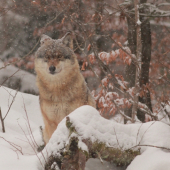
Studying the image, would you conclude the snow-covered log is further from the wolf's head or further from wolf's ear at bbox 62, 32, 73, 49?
wolf's ear at bbox 62, 32, 73, 49

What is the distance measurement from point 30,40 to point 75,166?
914 cm

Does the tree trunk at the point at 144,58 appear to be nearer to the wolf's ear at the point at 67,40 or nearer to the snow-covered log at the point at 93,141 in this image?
the wolf's ear at the point at 67,40

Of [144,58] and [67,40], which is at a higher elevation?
[67,40]

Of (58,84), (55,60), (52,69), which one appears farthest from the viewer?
(58,84)

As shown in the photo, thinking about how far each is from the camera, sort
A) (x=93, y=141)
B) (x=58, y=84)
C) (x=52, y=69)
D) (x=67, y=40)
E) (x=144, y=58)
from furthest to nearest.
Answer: (x=144, y=58)
(x=67, y=40)
(x=58, y=84)
(x=52, y=69)
(x=93, y=141)

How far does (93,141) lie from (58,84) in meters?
2.20

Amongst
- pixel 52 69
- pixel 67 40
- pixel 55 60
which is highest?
pixel 67 40

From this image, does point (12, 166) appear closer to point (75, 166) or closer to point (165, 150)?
point (75, 166)

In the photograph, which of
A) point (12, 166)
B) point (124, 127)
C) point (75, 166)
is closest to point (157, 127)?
point (124, 127)

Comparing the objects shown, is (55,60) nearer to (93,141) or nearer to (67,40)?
(67,40)

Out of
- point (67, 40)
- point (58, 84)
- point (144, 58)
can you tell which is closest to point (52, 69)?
point (58, 84)

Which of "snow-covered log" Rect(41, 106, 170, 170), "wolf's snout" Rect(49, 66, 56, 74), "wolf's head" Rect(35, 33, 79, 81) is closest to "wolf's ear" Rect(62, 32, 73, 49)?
"wolf's head" Rect(35, 33, 79, 81)

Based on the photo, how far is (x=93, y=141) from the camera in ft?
9.47

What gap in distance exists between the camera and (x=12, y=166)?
2.72 meters
